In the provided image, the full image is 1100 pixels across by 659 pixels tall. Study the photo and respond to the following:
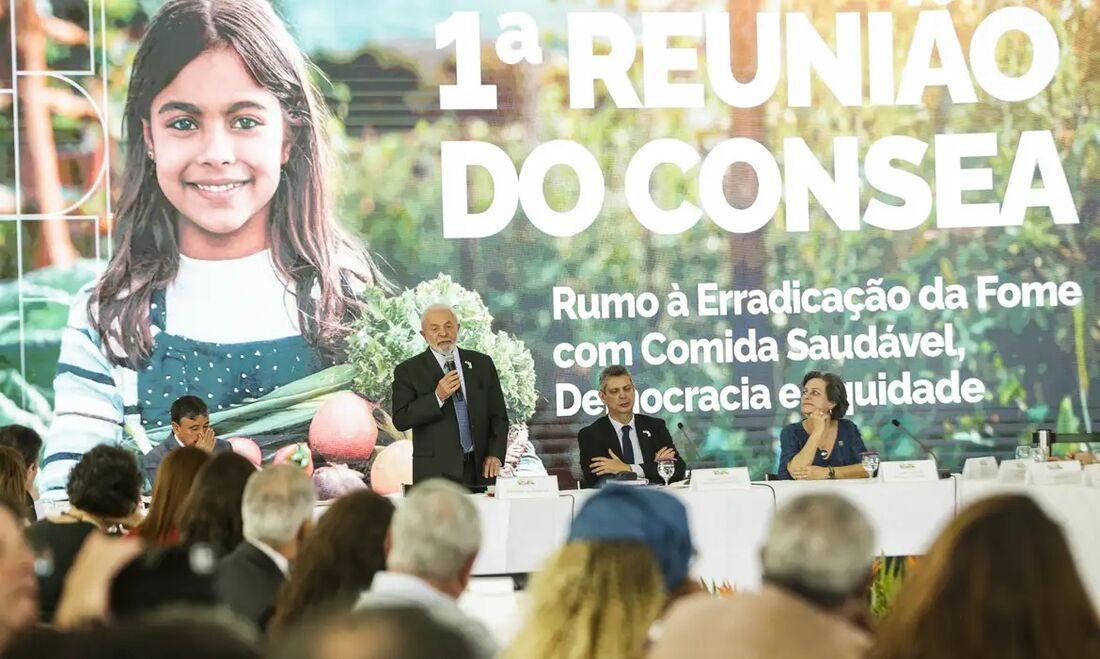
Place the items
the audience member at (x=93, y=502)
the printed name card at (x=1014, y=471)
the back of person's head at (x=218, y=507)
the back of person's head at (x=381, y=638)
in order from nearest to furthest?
the back of person's head at (x=381, y=638), the back of person's head at (x=218, y=507), the audience member at (x=93, y=502), the printed name card at (x=1014, y=471)

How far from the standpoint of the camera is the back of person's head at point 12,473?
466 centimetres

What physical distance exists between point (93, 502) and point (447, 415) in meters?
2.96

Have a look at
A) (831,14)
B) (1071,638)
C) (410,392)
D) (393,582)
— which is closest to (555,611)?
(393,582)

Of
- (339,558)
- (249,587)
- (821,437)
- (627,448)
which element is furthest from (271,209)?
(339,558)

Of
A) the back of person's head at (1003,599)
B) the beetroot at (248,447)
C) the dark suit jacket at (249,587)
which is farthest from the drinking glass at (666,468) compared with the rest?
the back of person's head at (1003,599)

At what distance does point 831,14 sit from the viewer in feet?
27.1

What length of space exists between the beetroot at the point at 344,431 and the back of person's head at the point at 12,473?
3098mm

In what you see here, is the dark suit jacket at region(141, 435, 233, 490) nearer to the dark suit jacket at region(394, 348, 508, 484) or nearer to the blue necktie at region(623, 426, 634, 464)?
the dark suit jacket at region(394, 348, 508, 484)

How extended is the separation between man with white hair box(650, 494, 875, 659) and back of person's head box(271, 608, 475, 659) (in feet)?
4.23

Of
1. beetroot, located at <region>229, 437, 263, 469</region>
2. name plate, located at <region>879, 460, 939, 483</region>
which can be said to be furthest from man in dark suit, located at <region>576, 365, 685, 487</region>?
beetroot, located at <region>229, 437, 263, 469</region>

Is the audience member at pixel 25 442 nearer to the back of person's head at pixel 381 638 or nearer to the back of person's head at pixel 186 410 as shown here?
the back of person's head at pixel 186 410

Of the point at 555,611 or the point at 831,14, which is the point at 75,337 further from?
the point at 555,611

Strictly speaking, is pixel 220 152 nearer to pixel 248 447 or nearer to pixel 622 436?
pixel 248 447

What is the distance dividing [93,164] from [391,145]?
150cm
